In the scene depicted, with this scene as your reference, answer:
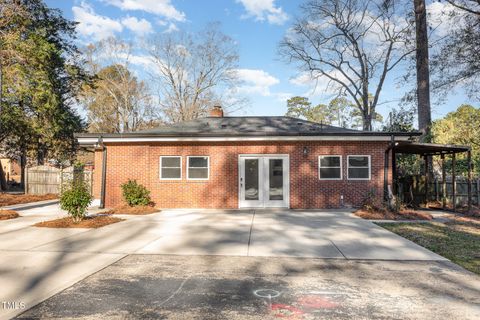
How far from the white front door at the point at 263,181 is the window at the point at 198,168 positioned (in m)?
1.53

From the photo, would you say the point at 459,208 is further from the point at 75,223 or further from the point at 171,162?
the point at 75,223

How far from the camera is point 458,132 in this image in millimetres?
24156

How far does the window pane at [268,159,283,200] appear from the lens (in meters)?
14.0

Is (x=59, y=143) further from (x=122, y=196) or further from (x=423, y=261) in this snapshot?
(x=423, y=261)

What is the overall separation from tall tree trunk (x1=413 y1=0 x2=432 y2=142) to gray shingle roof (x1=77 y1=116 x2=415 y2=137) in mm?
6966

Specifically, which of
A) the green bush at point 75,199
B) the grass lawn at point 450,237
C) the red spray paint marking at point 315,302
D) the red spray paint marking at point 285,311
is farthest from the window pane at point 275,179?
the red spray paint marking at point 285,311

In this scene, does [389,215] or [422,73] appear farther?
[422,73]

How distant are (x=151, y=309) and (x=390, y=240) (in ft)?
19.9

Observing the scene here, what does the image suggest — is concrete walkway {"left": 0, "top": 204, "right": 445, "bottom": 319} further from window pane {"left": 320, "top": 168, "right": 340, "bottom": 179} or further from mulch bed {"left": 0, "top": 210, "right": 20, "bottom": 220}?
window pane {"left": 320, "top": 168, "right": 340, "bottom": 179}

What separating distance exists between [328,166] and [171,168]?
693cm

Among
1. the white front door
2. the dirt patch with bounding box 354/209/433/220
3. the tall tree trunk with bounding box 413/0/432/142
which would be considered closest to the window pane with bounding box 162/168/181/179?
the white front door

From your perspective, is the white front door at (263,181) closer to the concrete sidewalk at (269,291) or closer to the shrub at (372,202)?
the shrub at (372,202)

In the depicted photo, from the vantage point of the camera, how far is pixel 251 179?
1407 centimetres

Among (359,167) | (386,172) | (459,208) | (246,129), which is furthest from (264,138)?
(459,208)
